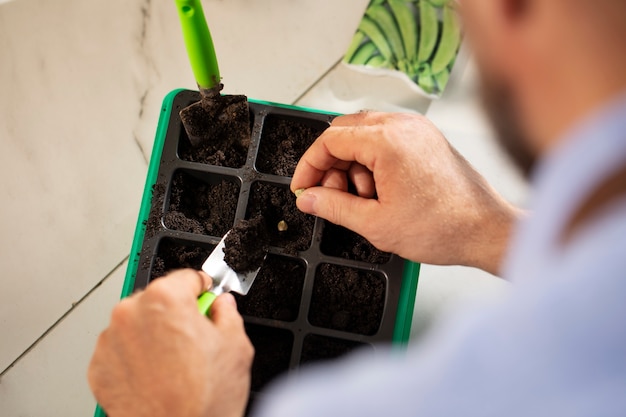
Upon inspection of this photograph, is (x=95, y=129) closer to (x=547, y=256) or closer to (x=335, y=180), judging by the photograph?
(x=335, y=180)

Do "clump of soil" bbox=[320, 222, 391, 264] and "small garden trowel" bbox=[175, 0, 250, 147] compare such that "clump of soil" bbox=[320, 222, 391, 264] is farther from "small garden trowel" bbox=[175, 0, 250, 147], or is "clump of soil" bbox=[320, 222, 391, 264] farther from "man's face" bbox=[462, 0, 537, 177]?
"man's face" bbox=[462, 0, 537, 177]

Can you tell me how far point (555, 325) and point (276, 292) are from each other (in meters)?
0.44

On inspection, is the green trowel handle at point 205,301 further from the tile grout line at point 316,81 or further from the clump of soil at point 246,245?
the tile grout line at point 316,81

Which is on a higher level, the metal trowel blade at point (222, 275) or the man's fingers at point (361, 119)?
the man's fingers at point (361, 119)

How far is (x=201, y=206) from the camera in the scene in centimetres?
71

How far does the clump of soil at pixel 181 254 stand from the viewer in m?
0.67

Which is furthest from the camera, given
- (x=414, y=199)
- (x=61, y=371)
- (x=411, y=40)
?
(x=411, y=40)

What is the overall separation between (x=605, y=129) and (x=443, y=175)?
1.19 feet

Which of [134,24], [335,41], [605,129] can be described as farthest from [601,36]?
[134,24]

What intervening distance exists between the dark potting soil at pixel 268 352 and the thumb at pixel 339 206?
5.7 inches

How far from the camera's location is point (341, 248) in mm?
686

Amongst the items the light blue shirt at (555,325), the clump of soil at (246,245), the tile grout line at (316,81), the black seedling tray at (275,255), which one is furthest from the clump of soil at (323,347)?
the tile grout line at (316,81)

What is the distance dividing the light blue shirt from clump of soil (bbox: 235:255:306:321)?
36cm

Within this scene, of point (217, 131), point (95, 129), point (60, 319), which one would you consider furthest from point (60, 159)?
point (217, 131)
